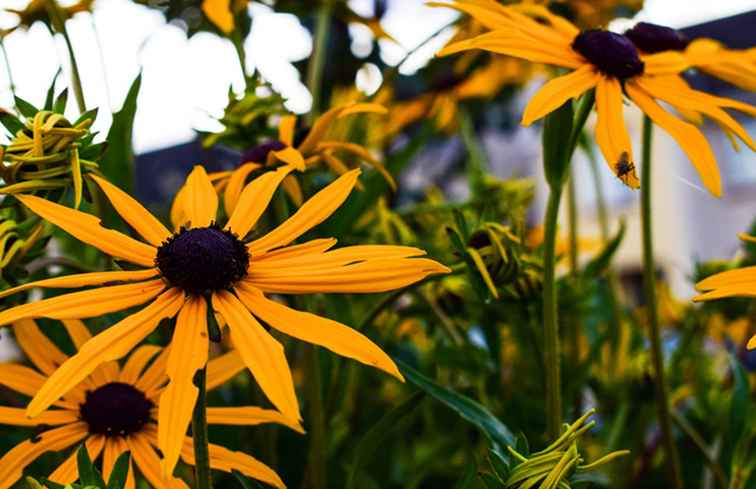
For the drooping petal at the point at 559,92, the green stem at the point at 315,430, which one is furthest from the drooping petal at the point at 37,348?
the drooping petal at the point at 559,92

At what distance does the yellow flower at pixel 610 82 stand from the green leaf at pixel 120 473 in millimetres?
189

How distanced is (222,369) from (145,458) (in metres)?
0.05

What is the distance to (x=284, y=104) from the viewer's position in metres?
0.52

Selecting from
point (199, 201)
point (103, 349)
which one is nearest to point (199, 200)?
point (199, 201)

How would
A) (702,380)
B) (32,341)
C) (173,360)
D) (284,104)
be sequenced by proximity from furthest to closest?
(702,380)
(284,104)
(32,341)
(173,360)

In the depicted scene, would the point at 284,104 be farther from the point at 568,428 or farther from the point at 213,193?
the point at 568,428

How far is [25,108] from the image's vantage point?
1.25ft

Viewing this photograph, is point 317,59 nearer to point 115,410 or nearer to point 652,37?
point 652,37

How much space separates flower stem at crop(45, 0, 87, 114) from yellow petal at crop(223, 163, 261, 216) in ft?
0.30

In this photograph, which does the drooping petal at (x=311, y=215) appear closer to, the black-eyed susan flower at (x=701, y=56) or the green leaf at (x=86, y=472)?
the green leaf at (x=86, y=472)

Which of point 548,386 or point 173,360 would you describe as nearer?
point 173,360

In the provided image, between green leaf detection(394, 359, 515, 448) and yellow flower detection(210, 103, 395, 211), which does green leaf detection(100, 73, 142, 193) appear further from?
green leaf detection(394, 359, 515, 448)

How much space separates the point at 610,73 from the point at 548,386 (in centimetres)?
14

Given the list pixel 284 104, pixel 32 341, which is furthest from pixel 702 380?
pixel 32 341
